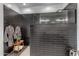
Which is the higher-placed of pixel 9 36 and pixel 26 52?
pixel 9 36

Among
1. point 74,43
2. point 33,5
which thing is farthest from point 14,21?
point 74,43

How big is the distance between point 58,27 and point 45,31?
125mm

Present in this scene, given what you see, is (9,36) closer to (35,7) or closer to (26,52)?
(26,52)

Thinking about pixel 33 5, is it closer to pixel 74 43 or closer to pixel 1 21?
pixel 1 21

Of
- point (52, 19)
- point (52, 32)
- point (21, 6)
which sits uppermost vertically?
point (21, 6)

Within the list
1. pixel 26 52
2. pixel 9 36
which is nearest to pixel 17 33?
pixel 9 36

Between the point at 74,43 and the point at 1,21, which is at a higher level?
the point at 1,21

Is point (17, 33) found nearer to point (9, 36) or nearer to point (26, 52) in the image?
point (9, 36)

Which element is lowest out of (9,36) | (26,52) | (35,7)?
(26,52)

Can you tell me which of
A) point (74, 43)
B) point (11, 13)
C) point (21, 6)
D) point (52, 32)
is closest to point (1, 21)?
point (11, 13)

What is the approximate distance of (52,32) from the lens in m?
1.13

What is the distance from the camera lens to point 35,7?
111 centimetres

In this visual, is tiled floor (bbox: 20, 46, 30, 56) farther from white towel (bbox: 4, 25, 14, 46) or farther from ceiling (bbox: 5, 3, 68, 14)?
ceiling (bbox: 5, 3, 68, 14)

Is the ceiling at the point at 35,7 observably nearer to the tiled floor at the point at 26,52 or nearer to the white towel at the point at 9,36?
the white towel at the point at 9,36
